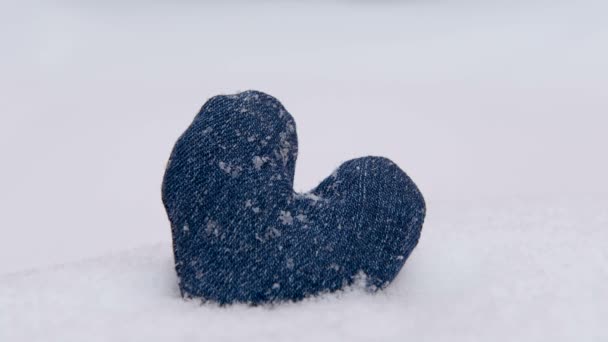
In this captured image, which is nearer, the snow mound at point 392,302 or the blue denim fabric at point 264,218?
the snow mound at point 392,302

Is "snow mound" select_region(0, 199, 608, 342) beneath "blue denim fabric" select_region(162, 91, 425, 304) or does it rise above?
beneath

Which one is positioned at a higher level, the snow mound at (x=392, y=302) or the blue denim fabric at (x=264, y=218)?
the blue denim fabric at (x=264, y=218)

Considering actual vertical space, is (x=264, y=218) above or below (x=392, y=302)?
above

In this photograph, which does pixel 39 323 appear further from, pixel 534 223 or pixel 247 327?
pixel 534 223

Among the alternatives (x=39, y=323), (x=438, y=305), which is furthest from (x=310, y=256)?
(x=39, y=323)
